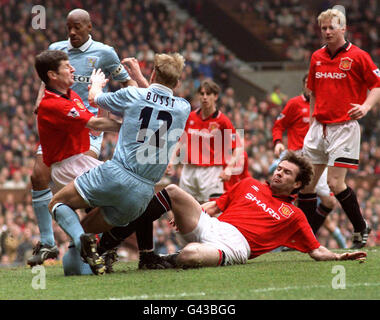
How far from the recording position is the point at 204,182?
1005cm

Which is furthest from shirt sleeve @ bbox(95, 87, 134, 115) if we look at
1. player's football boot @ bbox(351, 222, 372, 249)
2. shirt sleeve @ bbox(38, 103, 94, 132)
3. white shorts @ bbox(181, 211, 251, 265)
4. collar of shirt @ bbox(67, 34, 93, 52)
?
player's football boot @ bbox(351, 222, 372, 249)

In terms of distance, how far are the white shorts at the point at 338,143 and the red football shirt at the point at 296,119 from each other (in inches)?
61.0

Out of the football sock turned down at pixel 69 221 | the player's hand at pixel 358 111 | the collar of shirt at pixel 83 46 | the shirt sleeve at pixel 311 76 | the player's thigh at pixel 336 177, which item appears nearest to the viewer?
the football sock turned down at pixel 69 221

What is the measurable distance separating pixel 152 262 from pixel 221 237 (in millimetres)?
648

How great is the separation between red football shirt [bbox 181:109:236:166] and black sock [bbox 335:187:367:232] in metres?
2.00

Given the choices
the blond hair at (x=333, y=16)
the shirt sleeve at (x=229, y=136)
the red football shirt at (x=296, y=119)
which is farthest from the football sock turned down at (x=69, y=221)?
the red football shirt at (x=296, y=119)

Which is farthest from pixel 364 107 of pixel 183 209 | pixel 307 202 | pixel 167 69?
pixel 167 69

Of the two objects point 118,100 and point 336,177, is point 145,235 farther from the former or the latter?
point 336,177

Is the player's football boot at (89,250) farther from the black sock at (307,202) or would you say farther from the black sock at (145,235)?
the black sock at (307,202)

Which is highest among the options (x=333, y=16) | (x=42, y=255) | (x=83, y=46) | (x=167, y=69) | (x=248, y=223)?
(x=333, y=16)

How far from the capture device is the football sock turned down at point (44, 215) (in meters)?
7.31

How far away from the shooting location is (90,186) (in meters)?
5.99

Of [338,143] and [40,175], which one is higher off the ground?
[338,143]

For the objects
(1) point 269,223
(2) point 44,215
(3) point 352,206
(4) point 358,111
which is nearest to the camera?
(1) point 269,223
